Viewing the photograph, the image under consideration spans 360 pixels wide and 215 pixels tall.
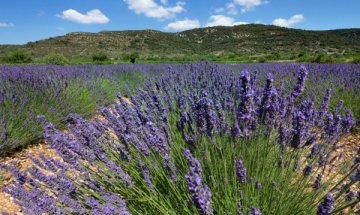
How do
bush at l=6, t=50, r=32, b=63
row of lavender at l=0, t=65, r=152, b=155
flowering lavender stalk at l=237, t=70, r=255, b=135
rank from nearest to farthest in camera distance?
1. flowering lavender stalk at l=237, t=70, r=255, b=135
2. row of lavender at l=0, t=65, r=152, b=155
3. bush at l=6, t=50, r=32, b=63

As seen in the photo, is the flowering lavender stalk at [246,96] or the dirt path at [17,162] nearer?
the flowering lavender stalk at [246,96]

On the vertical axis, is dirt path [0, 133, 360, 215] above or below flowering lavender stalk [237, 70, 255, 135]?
below

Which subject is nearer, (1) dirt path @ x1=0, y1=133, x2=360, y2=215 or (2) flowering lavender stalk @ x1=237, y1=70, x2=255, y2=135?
(2) flowering lavender stalk @ x1=237, y1=70, x2=255, y2=135

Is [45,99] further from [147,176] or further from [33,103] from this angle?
[147,176]

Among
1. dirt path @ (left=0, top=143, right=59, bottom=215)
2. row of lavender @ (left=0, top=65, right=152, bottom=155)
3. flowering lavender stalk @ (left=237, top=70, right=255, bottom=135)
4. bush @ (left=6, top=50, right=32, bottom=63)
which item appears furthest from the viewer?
bush @ (left=6, top=50, right=32, bottom=63)

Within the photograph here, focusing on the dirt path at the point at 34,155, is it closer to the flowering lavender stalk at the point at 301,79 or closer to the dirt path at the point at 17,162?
the dirt path at the point at 17,162

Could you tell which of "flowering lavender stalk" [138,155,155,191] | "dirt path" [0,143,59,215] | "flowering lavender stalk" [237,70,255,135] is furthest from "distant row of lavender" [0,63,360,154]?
"flowering lavender stalk" [138,155,155,191]

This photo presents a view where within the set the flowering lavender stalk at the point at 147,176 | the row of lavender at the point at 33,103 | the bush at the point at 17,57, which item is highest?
the flowering lavender stalk at the point at 147,176

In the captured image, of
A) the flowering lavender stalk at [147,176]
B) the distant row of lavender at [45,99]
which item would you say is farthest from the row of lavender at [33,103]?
the flowering lavender stalk at [147,176]

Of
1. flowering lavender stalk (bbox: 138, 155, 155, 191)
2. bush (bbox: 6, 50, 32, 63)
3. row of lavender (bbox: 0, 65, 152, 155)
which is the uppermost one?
flowering lavender stalk (bbox: 138, 155, 155, 191)

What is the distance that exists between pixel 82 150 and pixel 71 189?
0.19 m

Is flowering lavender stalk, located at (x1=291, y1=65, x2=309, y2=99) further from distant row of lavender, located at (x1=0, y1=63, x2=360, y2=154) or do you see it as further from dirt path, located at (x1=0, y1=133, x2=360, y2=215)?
dirt path, located at (x1=0, y1=133, x2=360, y2=215)

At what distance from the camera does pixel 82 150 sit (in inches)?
60.5

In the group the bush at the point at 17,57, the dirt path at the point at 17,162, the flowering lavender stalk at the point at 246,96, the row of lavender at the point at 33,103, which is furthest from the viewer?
the bush at the point at 17,57
